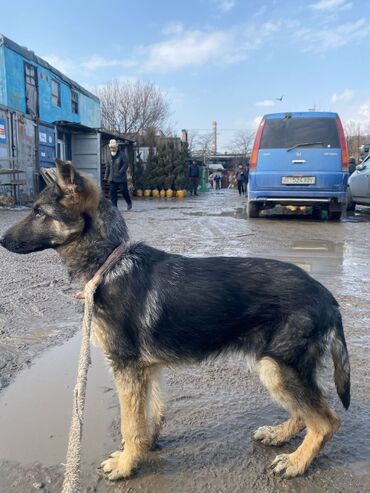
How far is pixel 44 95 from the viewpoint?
22547mm

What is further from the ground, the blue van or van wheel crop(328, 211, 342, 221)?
the blue van

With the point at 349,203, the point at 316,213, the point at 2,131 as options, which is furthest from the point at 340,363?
the point at 2,131

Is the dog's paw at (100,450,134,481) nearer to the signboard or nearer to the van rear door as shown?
the van rear door

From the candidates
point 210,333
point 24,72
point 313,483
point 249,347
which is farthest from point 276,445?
point 24,72

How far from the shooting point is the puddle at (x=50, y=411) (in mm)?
2441

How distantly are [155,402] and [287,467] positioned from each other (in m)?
0.87

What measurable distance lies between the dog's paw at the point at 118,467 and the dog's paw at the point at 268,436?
813 millimetres

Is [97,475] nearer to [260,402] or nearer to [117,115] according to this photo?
[260,402]

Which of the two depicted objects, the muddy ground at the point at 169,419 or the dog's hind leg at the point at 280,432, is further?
the dog's hind leg at the point at 280,432

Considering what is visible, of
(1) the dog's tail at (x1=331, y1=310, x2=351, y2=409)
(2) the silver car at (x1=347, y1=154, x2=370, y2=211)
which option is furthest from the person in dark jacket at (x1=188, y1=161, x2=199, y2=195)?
(1) the dog's tail at (x1=331, y1=310, x2=351, y2=409)

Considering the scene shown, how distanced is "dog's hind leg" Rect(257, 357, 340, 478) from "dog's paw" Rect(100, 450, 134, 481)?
0.82 meters

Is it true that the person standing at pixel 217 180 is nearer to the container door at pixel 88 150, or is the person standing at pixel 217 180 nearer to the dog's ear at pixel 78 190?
the container door at pixel 88 150

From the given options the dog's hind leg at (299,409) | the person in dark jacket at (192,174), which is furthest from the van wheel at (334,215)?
the person in dark jacket at (192,174)

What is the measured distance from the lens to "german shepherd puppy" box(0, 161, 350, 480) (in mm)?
2330
